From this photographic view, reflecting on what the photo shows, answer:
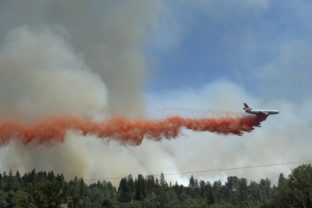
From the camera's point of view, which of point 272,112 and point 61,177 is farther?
point 61,177

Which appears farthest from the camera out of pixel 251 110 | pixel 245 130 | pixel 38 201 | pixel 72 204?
pixel 72 204

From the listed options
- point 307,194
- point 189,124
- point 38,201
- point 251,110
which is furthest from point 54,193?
point 307,194

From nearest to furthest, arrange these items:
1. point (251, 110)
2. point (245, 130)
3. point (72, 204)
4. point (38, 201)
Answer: point (245, 130)
point (251, 110)
point (38, 201)
point (72, 204)

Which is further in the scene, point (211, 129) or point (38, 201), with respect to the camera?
point (38, 201)

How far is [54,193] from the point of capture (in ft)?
386

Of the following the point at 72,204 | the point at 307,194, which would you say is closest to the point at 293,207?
the point at 307,194

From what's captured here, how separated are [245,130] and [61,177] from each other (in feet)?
180

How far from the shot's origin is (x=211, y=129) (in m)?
90.2

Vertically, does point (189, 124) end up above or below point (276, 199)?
above

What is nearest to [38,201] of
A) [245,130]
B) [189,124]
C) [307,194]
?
[189,124]

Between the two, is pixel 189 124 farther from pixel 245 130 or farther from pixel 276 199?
pixel 276 199

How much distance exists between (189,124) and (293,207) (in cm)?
4425

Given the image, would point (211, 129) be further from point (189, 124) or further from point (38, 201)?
point (38, 201)

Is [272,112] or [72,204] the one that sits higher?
[272,112]
